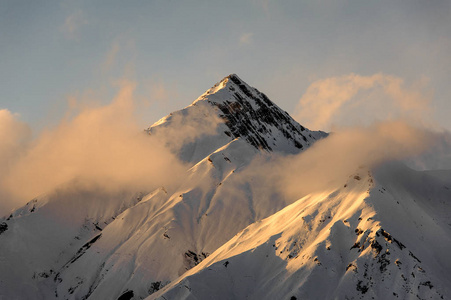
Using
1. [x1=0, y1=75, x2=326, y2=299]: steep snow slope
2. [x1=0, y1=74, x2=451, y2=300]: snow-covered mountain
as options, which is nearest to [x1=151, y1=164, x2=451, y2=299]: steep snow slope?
[x1=0, y1=74, x2=451, y2=300]: snow-covered mountain

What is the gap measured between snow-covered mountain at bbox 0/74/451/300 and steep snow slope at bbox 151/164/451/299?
31cm

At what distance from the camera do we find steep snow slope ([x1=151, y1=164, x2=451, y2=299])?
113 meters

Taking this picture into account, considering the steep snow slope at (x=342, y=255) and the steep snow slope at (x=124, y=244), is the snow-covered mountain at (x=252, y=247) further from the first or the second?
the steep snow slope at (x=124, y=244)

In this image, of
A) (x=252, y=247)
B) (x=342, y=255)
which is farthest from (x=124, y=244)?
(x=342, y=255)

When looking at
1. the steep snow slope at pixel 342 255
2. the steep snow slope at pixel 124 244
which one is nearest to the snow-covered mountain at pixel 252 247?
the steep snow slope at pixel 342 255

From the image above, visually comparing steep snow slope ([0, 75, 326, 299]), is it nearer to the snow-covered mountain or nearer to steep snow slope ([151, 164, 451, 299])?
the snow-covered mountain

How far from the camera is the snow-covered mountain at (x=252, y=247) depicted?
11719cm

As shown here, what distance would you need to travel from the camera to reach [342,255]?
123m

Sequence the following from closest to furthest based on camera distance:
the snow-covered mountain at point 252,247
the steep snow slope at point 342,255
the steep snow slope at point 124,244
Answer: the steep snow slope at point 342,255 → the snow-covered mountain at point 252,247 → the steep snow slope at point 124,244

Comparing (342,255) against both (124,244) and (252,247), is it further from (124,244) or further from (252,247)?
(124,244)

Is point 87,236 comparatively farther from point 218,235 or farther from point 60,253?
point 218,235

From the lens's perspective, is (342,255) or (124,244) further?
(124,244)

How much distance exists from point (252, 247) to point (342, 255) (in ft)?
91.2

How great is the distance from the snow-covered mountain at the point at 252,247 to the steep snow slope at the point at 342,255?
1.01 ft
